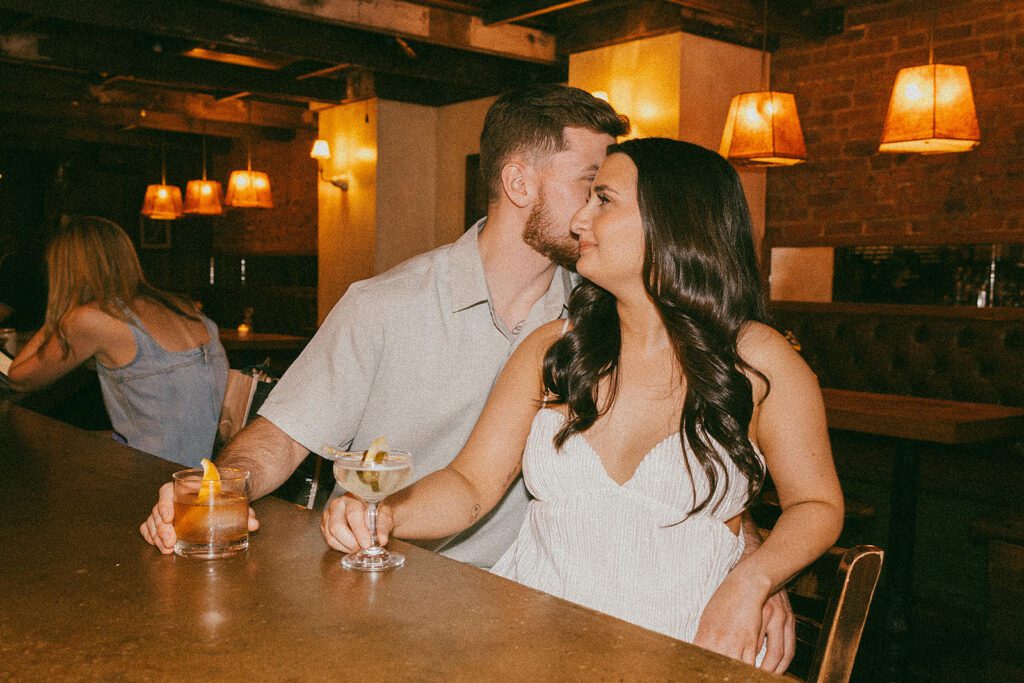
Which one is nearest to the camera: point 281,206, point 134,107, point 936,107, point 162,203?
point 936,107

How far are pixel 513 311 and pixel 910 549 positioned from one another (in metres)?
2.24

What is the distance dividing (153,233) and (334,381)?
12.7 m

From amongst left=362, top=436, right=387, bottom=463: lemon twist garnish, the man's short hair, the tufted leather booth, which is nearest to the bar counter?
left=362, top=436, right=387, bottom=463: lemon twist garnish

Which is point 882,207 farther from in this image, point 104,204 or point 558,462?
point 104,204

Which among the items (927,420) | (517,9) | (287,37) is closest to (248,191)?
(287,37)

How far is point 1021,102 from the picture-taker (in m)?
4.91

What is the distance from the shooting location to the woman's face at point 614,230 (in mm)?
1667

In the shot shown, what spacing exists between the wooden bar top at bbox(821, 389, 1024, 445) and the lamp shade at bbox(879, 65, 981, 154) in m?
1.16

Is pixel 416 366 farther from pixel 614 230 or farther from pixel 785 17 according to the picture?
pixel 785 17

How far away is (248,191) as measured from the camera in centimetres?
880

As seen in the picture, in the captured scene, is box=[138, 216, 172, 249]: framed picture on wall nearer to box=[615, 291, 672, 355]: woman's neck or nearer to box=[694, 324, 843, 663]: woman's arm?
box=[615, 291, 672, 355]: woman's neck

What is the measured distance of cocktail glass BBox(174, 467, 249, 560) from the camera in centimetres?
A: 119

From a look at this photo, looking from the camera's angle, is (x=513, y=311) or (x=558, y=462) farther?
(x=513, y=311)

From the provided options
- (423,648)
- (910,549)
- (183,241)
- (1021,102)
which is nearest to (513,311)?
(423,648)
